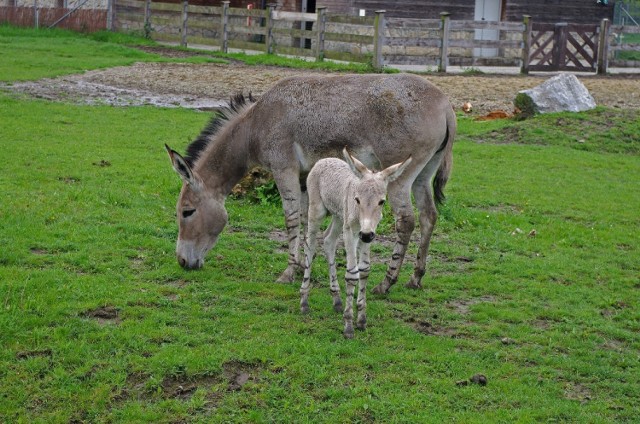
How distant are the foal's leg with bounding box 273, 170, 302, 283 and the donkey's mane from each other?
3.53 feet

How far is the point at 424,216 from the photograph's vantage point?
8859 mm

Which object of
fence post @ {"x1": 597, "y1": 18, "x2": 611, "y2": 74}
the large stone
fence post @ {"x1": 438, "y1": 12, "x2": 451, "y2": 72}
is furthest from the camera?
fence post @ {"x1": 597, "y1": 18, "x2": 611, "y2": 74}

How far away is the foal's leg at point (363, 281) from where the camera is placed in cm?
718

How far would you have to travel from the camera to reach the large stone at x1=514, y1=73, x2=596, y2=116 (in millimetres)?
17688

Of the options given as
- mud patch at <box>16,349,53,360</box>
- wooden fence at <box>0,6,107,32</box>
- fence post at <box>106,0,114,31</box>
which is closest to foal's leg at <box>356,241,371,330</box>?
mud patch at <box>16,349,53,360</box>

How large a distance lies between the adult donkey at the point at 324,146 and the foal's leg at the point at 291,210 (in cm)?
1

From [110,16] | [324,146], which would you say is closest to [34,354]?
[324,146]

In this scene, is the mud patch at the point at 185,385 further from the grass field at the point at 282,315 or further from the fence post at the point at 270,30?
the fence post at the point at 270,30

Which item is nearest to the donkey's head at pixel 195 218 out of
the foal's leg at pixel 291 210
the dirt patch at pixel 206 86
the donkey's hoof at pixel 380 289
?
the foal's leg at pixel 291 210

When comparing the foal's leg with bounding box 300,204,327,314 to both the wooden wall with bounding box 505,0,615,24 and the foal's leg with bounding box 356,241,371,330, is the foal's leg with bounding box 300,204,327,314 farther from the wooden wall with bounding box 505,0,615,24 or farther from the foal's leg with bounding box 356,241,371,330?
the wooden wall with bounding box 505,0,615,24

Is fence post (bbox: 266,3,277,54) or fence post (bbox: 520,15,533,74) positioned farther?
fence post (bbox: 266,3,277,54)

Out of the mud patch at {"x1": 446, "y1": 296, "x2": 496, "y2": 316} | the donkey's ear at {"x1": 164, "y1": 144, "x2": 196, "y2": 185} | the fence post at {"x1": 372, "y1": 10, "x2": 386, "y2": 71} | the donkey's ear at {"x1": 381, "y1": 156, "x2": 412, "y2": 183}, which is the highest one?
the fence post at {"x1": 372, "y1": 10, "x2": 386, "y2": 71}

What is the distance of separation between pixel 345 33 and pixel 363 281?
844 inches

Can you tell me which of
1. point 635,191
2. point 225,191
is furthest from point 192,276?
point 635,191
